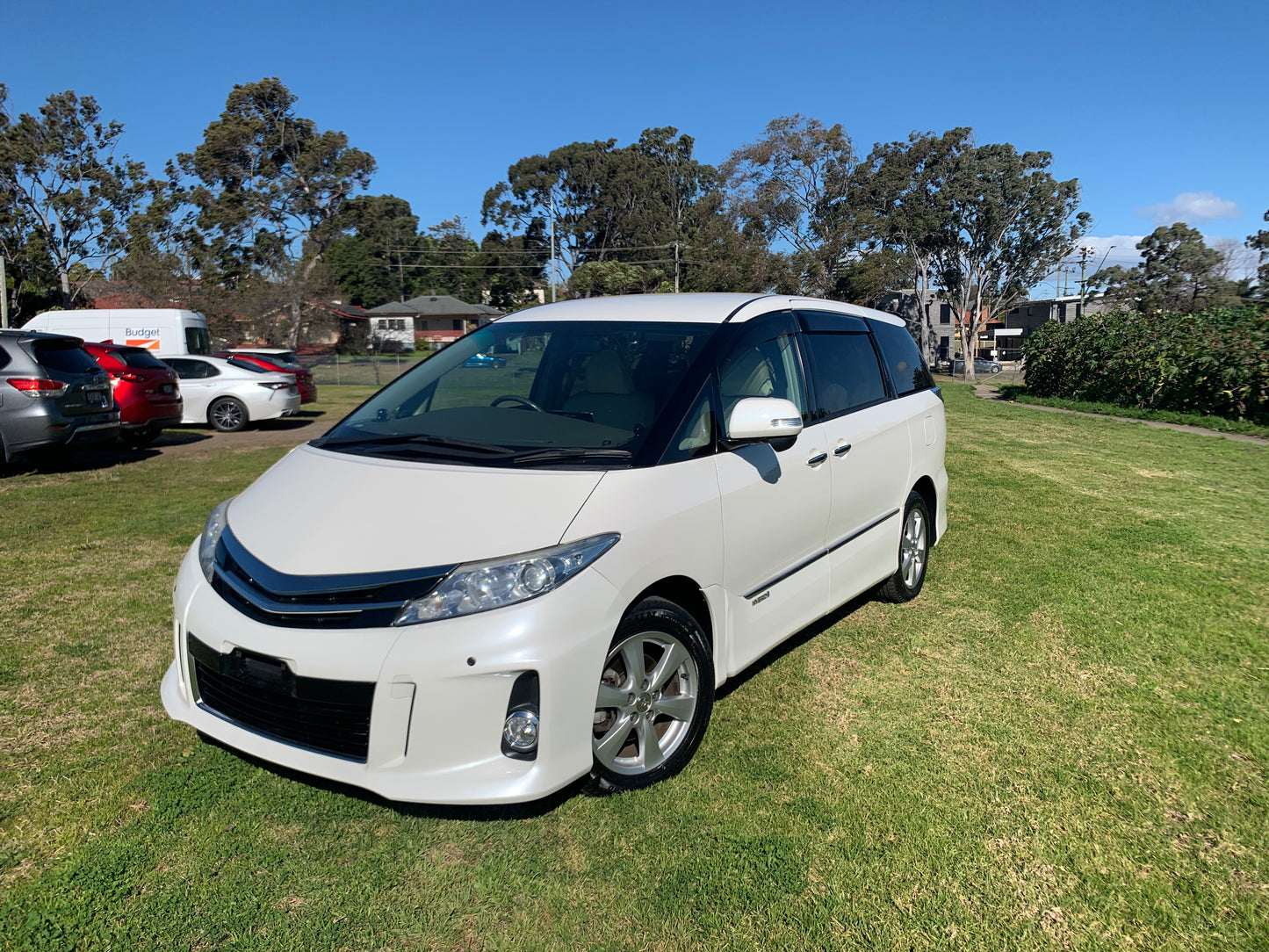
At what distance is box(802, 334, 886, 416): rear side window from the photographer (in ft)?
14.0

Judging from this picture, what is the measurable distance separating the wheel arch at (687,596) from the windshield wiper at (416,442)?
0.74m

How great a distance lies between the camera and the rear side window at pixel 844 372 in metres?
4.25

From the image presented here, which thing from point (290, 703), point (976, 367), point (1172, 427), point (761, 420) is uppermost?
point (761, 420)

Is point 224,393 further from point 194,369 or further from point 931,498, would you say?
point 931,498

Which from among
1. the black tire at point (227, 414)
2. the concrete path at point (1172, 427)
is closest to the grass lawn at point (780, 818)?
the concrete path at point (1172, 427)

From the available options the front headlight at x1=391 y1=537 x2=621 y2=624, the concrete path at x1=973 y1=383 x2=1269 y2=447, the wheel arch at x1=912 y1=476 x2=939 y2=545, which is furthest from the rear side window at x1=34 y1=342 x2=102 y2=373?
the concrete path at x1=973 y1=383 x2=1269 y2=447

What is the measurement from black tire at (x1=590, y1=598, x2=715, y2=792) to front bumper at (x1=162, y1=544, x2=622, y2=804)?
19 centimetres

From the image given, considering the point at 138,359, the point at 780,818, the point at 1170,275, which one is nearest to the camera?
the point at 780,818

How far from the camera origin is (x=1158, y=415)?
16.7 m

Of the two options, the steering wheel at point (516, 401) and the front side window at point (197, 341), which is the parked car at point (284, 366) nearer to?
the front side window at point (197, 341)

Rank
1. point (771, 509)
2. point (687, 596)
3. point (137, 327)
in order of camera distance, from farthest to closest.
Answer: point (137, 327) → point (771, 509) → point (687, 596)

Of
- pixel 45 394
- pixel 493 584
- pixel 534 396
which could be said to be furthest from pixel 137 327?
pixel 493 584

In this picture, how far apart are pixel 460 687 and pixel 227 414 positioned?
15239mm

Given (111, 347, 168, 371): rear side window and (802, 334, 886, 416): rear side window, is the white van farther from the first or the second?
(802, 334, 886, 416): rear side window
